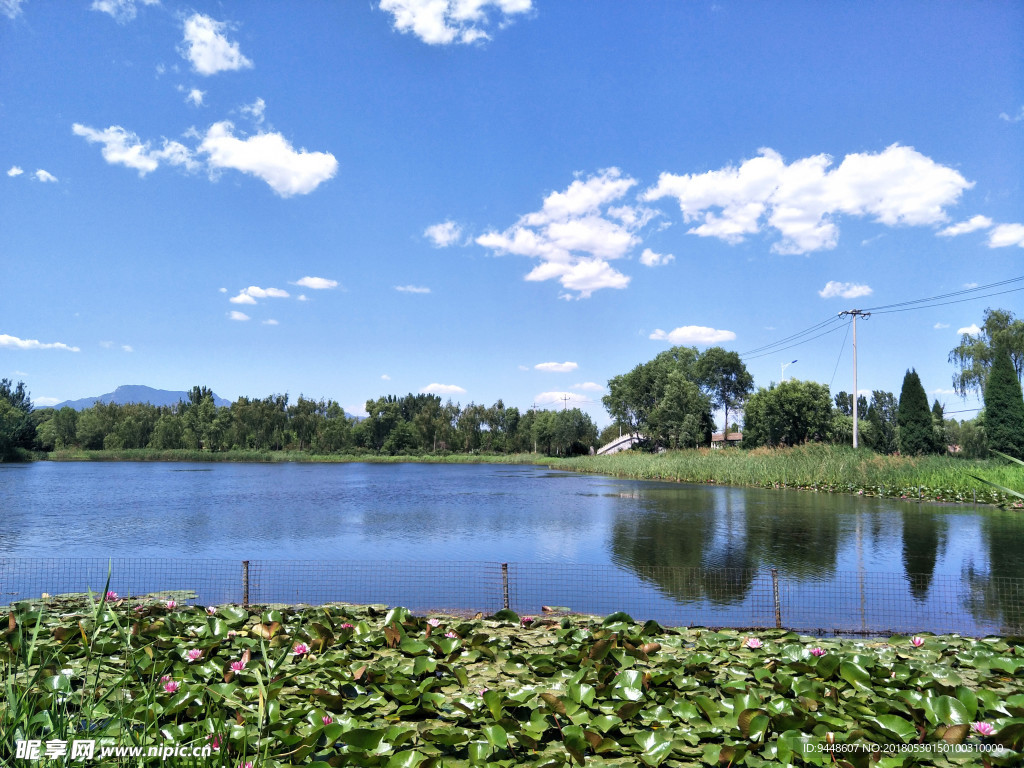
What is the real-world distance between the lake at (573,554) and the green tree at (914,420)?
1235cm

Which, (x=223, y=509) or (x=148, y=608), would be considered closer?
(x=148, y=608)

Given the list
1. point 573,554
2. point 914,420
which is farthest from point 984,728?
point 914,420

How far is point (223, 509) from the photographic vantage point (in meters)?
19.7

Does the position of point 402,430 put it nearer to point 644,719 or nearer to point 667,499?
point 667,499

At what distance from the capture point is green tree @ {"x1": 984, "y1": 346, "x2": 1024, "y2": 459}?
26548 mm

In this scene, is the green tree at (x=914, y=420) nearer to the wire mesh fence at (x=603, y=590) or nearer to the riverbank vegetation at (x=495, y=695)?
the wire mesh fence at (x=603, y=590)

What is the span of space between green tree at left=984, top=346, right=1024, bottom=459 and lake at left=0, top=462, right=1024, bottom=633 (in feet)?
36.9

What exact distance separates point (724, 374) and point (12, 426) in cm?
7121

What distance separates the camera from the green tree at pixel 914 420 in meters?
30.4

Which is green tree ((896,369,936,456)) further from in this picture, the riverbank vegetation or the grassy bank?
the riverbank vegetation

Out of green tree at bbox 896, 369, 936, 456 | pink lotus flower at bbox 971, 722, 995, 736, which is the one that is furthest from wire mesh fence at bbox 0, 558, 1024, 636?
green tree at bbox 896, 369, 936, 456

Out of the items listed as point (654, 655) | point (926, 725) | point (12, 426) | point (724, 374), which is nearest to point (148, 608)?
point (654, 655)

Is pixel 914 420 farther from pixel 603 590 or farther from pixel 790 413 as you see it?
pixel 603 590

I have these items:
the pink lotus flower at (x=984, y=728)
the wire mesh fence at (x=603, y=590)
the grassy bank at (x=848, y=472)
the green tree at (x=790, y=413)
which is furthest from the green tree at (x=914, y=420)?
the pink lotus flower at (x=984, y=728)
